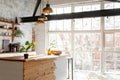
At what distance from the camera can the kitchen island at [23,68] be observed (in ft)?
12.3

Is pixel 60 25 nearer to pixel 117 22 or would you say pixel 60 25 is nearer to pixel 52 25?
pixel 52 25

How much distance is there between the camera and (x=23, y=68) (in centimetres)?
373

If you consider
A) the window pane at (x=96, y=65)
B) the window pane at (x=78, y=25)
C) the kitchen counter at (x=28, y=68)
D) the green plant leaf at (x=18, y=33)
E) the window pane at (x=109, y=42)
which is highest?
the window pane at (x=78, y=25)

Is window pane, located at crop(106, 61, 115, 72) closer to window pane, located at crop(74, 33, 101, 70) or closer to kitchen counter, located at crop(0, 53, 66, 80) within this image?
window pane, located at crop(74, 33, 101, 70)

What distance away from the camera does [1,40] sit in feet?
23.0

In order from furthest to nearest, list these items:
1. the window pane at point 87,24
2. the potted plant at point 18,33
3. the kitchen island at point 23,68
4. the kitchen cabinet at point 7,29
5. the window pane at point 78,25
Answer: the window pane at point 78,25, the window pane at point 87,24, the potted plant at point 18,33, the kitchen cabinet at point 7,29, the kitchen island at point 23,68

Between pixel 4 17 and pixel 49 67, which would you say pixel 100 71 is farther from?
pixel 4 17

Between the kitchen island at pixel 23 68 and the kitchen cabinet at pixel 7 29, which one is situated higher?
the kitchen cabinet at pixel 7 29

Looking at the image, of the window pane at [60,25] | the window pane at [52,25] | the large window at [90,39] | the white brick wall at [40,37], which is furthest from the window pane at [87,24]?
the white brick wall at [40,37]

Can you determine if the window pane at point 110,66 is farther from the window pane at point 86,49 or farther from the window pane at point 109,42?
the window pane at point 109,42

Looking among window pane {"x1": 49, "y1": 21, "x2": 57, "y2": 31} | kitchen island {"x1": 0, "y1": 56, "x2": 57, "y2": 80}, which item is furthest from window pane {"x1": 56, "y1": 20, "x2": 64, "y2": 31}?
kitchen island {"x1": 0, "y1": 56, "x2": 57, "y2": 80}

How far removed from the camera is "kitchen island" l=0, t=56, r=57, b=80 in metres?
3.75

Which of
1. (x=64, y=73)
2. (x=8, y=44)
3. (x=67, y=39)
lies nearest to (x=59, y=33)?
(x=67, y=39)

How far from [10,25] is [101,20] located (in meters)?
4.12
